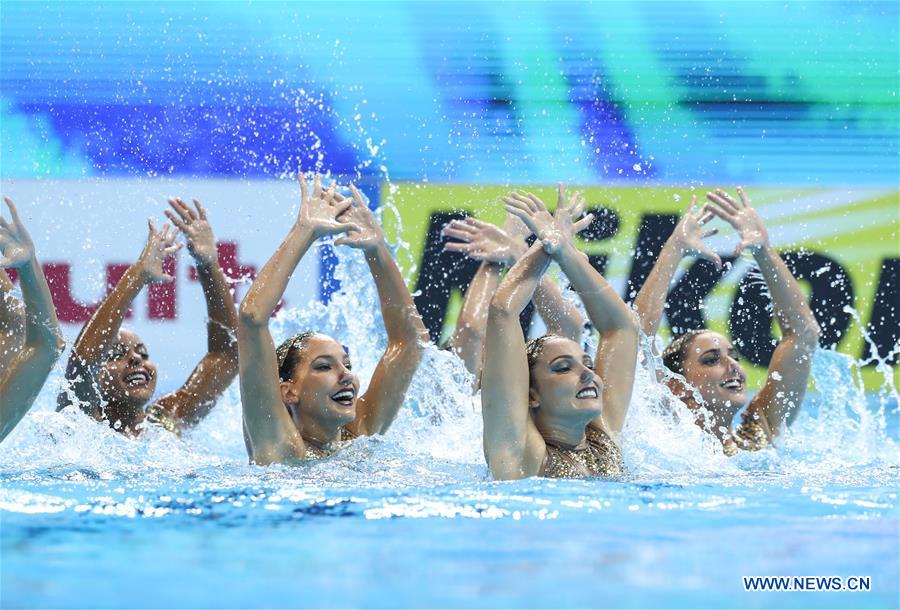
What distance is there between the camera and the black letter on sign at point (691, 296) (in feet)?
24.4

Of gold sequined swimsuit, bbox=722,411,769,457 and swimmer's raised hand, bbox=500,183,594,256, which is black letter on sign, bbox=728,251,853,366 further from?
swimmer's raised hand, bbox=500,183,594,256

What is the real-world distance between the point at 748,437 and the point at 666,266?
0.81 meters

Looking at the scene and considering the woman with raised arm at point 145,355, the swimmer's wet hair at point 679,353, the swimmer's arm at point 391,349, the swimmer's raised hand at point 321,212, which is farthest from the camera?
the swimmer's wet hair at point 679,353

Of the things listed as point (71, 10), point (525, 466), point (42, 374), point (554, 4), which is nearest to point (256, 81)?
point (71, 10)

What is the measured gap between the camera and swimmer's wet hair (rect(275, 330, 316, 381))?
13.7 feet

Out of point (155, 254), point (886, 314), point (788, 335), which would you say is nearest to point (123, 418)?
point (155, 254)

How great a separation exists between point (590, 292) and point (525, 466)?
60 cm

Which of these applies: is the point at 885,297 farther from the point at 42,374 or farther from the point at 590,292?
the point at 42,374

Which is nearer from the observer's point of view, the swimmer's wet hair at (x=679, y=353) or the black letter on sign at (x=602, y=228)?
the swimmer's wet hair at (x=679, y=353)

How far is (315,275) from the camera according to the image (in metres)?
7.29

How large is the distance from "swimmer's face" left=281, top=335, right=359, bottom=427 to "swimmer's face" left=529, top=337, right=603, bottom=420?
64 centimetres

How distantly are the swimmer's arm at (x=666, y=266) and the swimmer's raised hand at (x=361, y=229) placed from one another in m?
1.01

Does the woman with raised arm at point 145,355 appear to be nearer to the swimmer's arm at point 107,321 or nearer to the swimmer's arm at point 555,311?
the swimmer's arm at point 107,321

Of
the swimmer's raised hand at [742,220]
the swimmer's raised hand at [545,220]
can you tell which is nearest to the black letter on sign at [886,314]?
the swimmer's raised hand at [742,220]
